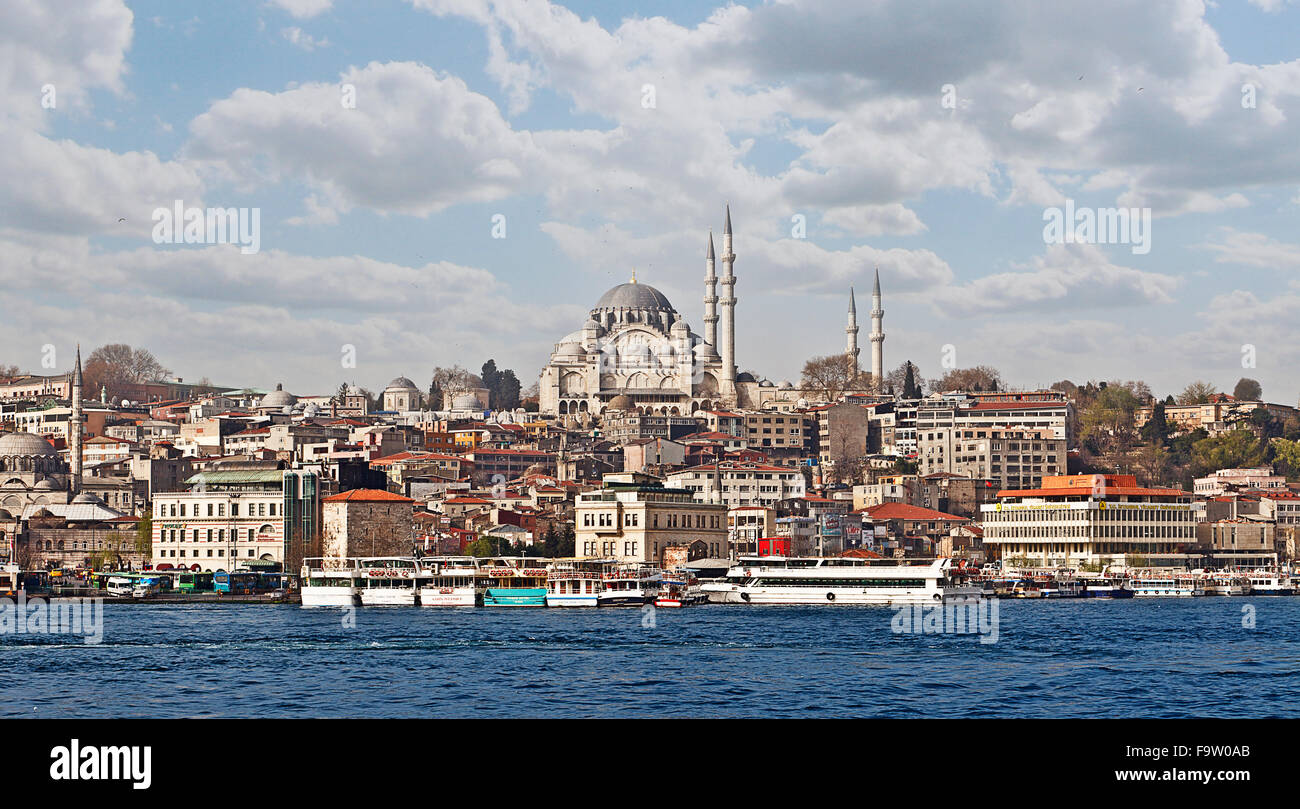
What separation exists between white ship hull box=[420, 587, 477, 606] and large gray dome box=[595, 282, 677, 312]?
79.7m

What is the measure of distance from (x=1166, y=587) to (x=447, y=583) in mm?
28093

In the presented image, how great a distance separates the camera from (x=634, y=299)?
429ft

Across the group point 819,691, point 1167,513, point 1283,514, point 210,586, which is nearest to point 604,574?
point 210,586

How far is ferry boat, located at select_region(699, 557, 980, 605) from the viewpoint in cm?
5047

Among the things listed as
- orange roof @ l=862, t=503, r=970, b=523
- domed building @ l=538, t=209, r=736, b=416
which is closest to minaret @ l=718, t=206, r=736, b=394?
domed building @ l=538, t=209, r=736, b=416

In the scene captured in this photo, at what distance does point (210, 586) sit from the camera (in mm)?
57125

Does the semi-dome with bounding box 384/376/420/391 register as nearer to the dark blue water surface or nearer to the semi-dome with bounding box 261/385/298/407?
the semi-dome with bounding box 261/385/298/407

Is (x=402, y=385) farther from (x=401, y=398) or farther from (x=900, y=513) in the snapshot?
(x=900, y=513)

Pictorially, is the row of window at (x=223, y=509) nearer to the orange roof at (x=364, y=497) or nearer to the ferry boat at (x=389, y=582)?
the orange roof at (x=364, y=497)

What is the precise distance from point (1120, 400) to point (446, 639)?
80725 millimetres

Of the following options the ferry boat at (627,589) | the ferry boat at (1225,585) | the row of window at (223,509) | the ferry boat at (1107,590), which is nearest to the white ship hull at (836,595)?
the ferry boat at (627,589)

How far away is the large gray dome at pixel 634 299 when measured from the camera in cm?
13050

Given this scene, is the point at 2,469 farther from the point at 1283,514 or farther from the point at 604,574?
the point at 1283,514

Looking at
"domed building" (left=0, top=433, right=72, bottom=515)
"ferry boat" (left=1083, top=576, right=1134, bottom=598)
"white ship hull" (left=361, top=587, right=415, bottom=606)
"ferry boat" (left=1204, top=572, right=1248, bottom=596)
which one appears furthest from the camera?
"domed building" (left=0, top=433, right=72, bottom=515)
